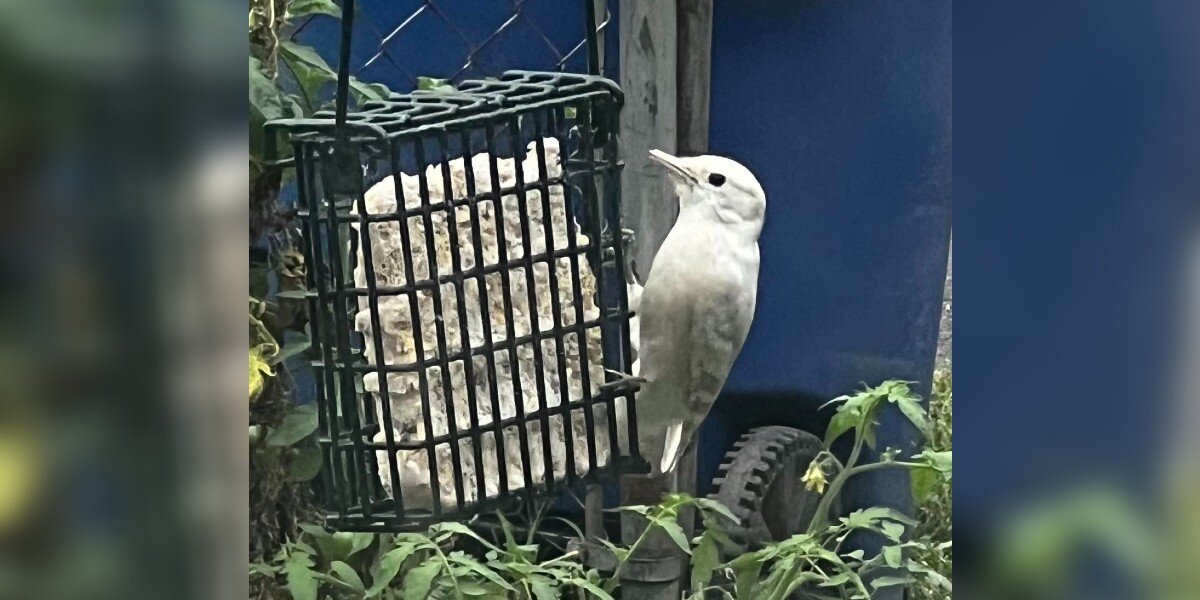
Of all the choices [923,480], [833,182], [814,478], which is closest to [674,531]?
[814,478]

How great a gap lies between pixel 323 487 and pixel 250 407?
0.32 feet

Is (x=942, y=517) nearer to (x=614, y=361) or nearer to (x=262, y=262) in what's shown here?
(x=614, y=361)

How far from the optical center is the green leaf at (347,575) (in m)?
1.18

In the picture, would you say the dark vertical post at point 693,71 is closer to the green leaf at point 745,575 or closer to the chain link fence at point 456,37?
the chain link fence at point 456,37

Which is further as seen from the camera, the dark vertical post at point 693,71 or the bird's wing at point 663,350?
the dark vertical post at point 693,71

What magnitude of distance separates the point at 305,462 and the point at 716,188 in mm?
446

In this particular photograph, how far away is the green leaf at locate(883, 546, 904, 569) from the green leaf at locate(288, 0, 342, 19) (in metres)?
0.72

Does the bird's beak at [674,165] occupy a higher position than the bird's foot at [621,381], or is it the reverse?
the bird's beak at [674,165]

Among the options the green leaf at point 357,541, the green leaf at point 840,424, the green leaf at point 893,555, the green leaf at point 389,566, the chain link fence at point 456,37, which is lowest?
the green leaf at point 893,555

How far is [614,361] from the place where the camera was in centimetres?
113

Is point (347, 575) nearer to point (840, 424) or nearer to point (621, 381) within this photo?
point (621, 381)

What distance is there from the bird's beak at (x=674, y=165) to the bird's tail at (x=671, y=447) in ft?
0.70

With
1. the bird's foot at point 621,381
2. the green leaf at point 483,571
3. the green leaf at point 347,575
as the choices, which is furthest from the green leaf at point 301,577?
the bird's foot at point 621,381
